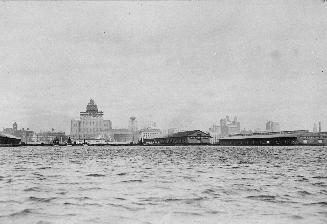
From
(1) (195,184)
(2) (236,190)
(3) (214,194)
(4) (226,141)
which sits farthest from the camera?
(4) (226,141)

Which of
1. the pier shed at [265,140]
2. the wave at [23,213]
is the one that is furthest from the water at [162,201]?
the pier shed at [265,140]

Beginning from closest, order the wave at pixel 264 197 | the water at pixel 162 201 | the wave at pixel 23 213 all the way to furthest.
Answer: the water at pixel 162 201, the wave at pixel 23 213, the wave at pixel 264 197

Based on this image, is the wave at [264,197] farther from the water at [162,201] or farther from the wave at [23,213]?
the wave at [23,213]

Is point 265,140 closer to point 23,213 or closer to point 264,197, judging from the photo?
point 264,197

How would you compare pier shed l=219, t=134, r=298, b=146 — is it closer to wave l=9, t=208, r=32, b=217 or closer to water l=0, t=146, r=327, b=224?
water l=0, t=146, r=327, b=224

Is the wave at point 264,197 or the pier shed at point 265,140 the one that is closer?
the wave at point 264,197

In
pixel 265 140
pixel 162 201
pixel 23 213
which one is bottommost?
pixel 23 213

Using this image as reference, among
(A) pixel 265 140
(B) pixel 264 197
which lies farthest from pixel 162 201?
(A) pixel 265 140

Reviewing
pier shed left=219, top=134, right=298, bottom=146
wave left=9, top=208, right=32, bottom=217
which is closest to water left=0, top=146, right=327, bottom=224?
wave left=9, top=208, right=32, bottom=217

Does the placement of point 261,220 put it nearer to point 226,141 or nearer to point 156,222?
point 156,222

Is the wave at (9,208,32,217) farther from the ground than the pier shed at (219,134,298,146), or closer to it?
closer to it

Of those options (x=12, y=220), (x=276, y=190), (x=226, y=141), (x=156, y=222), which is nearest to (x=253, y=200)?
(x=276, y=190)
